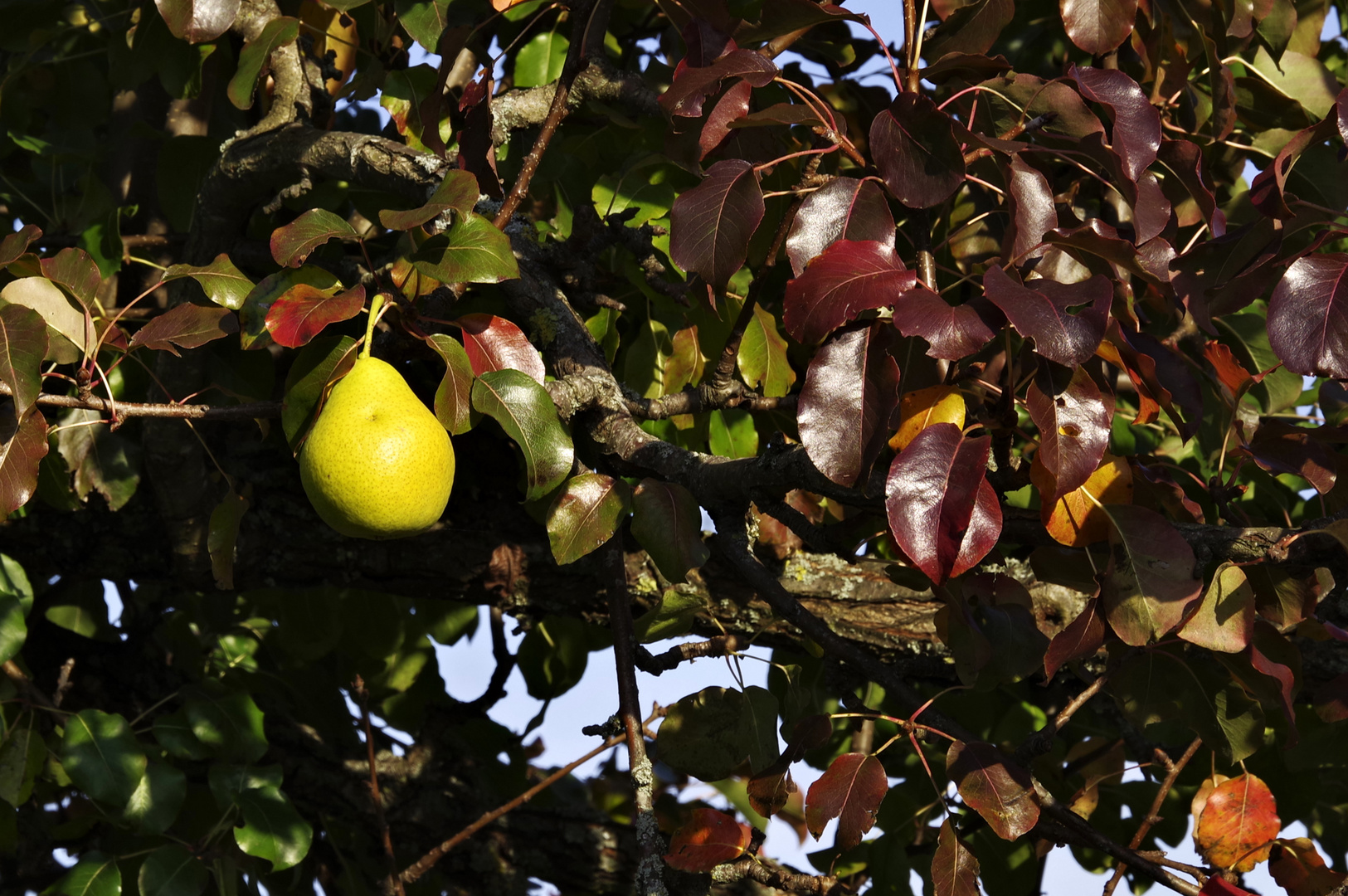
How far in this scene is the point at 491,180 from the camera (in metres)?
1.39

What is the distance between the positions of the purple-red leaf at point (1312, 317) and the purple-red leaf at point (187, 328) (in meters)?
1.10

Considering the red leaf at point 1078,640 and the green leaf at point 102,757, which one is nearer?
the red leaf at point 1078,640

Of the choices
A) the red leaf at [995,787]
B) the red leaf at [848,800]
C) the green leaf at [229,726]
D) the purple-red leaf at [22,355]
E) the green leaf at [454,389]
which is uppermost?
the purple-red leaf at [22,355]

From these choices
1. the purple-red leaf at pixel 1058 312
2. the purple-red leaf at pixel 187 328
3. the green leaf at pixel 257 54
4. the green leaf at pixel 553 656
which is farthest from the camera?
the green leaf at pixel 553 656

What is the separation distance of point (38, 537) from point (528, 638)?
995mm

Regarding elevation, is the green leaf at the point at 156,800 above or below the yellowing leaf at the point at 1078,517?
below

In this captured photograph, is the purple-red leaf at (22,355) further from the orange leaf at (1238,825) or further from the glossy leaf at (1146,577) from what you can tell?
the orange leaf at (1238,825)

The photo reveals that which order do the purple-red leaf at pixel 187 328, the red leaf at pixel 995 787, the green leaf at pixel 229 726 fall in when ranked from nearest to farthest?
1. the red leaf at pixel 995 787
2. the purple-red leaf at pixel 187 328
3. the green leaf at pixel 229 726

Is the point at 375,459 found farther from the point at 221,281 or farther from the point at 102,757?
the point at 102,757

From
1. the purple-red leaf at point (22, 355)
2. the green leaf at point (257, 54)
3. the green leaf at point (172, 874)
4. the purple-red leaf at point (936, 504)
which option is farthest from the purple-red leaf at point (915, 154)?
the green leaf at point (172, 874)

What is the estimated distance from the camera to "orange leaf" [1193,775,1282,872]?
1261 mm

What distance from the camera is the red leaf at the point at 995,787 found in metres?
1.06

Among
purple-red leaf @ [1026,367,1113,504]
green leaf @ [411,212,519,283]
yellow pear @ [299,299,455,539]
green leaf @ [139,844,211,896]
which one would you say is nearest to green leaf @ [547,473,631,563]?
yellow pear @ [299,299,455,539]

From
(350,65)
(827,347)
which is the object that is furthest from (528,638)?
(827,347)
